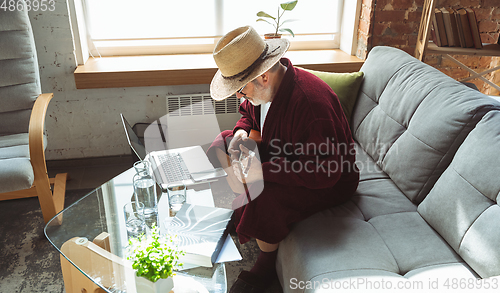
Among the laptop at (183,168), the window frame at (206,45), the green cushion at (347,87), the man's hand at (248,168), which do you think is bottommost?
the laptop at (183,168)

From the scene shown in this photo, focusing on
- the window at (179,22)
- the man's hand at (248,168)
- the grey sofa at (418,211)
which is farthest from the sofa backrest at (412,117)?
the window at (179,22)

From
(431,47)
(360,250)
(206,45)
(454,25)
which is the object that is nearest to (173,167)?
(360,250)

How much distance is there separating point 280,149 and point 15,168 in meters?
1.28

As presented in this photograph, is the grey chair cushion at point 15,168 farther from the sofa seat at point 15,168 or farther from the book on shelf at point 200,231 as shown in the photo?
the book on shelf at point 200,231

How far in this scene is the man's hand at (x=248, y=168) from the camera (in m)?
1.52

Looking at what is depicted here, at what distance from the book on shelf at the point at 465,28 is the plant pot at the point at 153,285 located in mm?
2191

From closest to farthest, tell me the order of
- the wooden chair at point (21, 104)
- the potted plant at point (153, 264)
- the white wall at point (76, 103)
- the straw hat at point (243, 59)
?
the potted plant at point (153, 264)
the straw hat at point (243, 59)
the wooden chair at point (21, 104)
the white wall at point (76, 103)

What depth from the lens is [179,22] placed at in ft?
8.93

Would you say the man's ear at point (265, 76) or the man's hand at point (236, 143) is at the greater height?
the man's ear at point (265, 76)

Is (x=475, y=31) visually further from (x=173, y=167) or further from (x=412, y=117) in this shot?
(x=173, y=167)

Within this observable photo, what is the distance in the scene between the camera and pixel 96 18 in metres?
2.61

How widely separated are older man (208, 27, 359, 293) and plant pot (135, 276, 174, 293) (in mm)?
458

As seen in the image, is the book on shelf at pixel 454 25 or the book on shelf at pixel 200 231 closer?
the book on shelf at pixel 200 231

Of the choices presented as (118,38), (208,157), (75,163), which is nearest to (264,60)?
(208,157)
